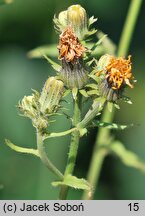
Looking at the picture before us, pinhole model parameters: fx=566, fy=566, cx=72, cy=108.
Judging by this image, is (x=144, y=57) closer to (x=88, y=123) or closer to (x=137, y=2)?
(x=137, y=2)

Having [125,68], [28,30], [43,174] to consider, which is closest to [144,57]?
[28,30]

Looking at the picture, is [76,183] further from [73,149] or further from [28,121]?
[28,121]

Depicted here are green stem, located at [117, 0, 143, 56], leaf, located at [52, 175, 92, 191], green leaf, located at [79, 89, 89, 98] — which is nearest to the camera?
leaf, located at [52, 175, 92, 191]

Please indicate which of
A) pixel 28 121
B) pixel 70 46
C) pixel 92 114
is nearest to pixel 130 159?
pixel 92 114

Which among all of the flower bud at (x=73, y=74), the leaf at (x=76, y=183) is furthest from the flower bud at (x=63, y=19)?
the leaf at (x=76, y=183)

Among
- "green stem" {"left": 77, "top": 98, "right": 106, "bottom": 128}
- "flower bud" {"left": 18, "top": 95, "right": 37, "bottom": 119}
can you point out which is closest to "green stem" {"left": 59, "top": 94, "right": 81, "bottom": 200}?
"green stem" {"left": 77, "top": 98, "right": 106, "bottom": 128}

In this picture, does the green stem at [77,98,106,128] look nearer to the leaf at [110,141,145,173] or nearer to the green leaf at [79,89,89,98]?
the green leaf at [79,89,89,98]
